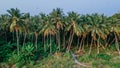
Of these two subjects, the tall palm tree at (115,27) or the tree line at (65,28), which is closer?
the tree line at (65,28)

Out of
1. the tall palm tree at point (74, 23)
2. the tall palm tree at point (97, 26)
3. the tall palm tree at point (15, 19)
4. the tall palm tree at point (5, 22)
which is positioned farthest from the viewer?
the tall palm tree at point (74, 23)

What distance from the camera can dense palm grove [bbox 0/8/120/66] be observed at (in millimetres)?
68875

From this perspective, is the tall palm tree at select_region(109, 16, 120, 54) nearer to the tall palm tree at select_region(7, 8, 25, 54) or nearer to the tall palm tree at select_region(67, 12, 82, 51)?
the tall palm tree at select_region(67, 12, 82, 51)

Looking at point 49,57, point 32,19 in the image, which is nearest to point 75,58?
point 49,57

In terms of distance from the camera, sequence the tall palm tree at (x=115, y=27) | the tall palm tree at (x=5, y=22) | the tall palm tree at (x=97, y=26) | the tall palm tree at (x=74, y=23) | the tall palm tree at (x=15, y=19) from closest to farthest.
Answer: the tall palm tree at (x=15, y=19), the tall palm tree at (x=5, y=22), the tall palm tree at (x=97, y=26), the tall palm tree at (x=74, y=23), the tall palm tree at (x=115, y=27)

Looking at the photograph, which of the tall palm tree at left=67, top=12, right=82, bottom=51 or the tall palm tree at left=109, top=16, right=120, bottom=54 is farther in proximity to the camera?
the tall palm tree at left=109, top=16, right=120, bottom=54

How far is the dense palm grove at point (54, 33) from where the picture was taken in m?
68.9

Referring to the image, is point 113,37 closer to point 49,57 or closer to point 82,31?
point 82,31

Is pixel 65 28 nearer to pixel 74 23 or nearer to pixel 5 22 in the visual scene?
pixel 74 23

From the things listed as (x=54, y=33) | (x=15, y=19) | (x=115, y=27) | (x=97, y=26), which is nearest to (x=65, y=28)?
(x=54, y=33)

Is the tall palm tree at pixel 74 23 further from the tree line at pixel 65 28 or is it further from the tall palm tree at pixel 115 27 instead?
the tall palm tree at pixel 115 27

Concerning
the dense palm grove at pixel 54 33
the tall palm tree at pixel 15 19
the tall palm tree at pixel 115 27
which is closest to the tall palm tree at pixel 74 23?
the dense palm grove at pixel 54 33

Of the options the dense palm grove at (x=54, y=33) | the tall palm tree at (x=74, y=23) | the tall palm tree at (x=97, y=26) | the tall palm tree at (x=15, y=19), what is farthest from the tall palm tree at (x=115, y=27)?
the tall palm tree at (x=15, y=19)

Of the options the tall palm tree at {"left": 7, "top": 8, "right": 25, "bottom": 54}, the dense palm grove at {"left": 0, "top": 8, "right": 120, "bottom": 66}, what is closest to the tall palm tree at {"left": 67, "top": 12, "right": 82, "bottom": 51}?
the dense palm grove at {"left": 0, "top": 8, "right": 120, "bottom": 66}
